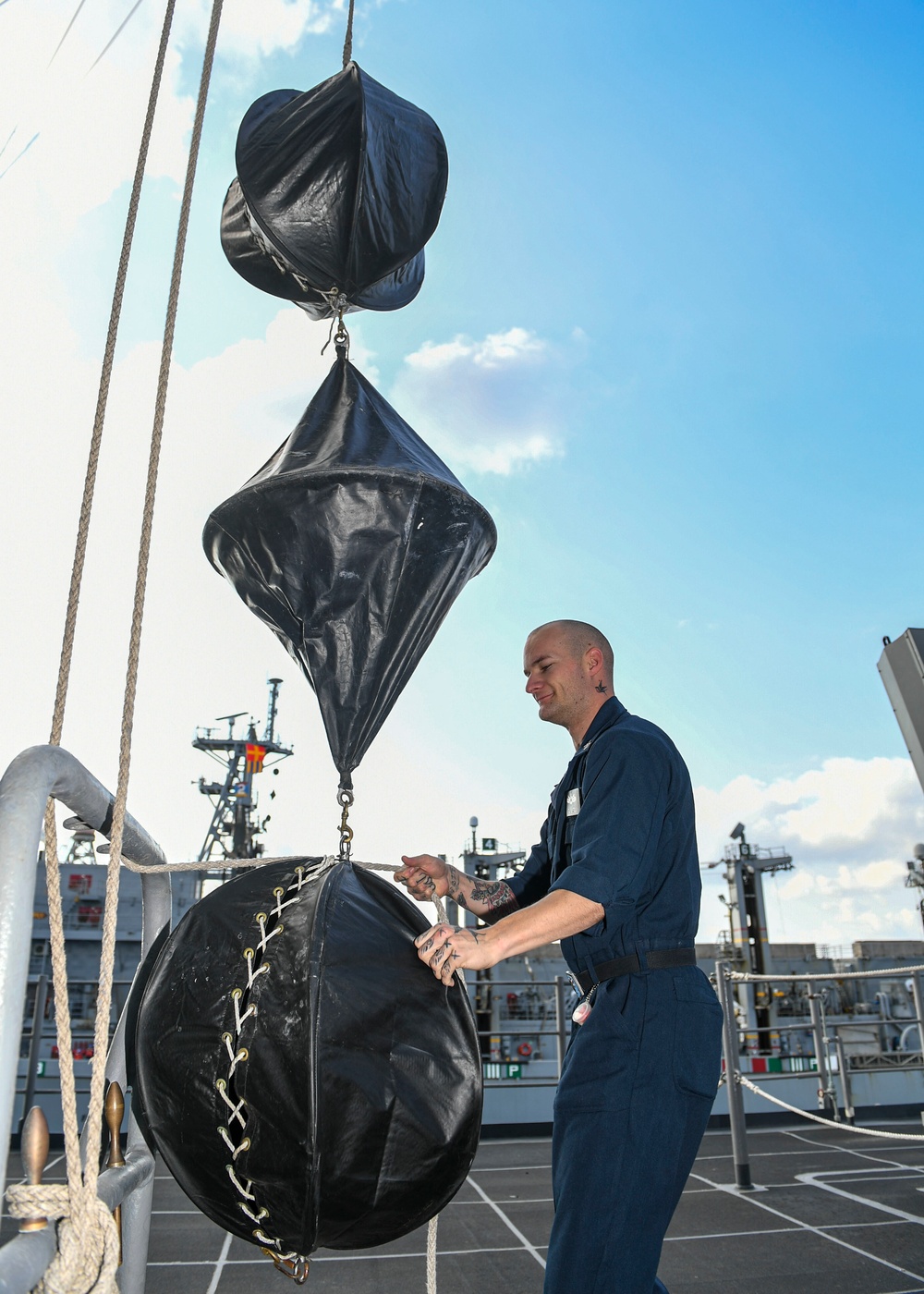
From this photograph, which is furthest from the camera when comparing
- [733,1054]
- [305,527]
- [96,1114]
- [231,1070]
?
[733,1054]

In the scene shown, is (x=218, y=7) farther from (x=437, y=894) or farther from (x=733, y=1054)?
(x=733, y=1054)

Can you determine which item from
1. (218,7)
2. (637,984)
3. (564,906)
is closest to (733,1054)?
(637,984)

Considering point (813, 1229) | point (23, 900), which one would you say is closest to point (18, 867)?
point (23, 900)

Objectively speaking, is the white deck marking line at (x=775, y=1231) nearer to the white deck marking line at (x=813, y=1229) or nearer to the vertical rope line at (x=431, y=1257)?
the white deck marking line at (x=813, y=1229)

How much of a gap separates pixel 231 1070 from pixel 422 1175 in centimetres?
30

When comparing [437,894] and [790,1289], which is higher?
[437,894]

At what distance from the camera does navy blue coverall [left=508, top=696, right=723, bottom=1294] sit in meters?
1.50

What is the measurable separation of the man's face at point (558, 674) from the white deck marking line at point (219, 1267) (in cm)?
205

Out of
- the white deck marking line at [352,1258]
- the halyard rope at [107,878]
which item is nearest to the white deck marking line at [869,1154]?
the white deck marking line at [352,1258]

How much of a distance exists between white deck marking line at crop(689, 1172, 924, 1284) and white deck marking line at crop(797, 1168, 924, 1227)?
377mm

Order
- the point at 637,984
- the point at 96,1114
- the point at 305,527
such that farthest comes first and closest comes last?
the point at 637,984 → the point at 305,527 → the point at 96,1114

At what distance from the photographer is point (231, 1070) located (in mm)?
1079

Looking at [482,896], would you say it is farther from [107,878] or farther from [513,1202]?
[513,1202]

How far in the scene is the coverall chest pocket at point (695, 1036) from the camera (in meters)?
1.62
